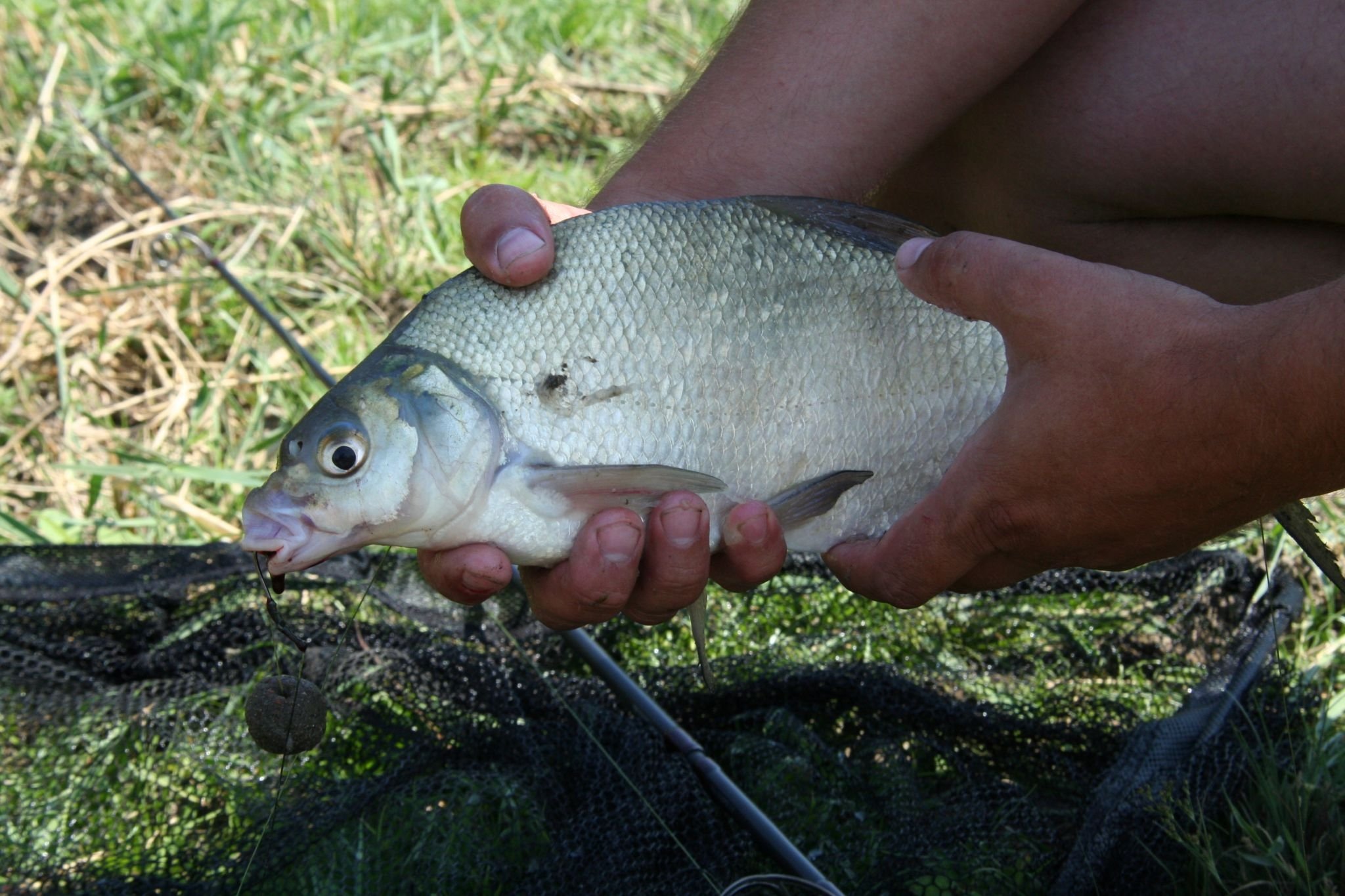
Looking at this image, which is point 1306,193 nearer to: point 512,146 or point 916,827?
point 916,827

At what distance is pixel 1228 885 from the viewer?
75.9 inches

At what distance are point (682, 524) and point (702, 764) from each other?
59 centimetres

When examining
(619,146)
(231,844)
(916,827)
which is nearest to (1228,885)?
(916,827)

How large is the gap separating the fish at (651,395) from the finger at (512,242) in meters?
0.03

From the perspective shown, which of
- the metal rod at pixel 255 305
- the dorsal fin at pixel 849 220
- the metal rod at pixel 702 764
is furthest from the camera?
the metal rod at pixel 255 305

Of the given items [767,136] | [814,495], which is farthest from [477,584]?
[767,136]

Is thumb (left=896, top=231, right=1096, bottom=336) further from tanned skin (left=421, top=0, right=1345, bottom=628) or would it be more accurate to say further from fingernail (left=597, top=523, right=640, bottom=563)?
fingernail (left=597, top=523, right=640, bottom=563)

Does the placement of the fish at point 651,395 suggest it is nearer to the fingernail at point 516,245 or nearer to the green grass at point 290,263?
the fingernail at point 516,245

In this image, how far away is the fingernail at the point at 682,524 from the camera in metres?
1.71

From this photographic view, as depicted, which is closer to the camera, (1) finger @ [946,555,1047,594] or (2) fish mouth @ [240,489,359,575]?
(2) fish mouth @ [240,489,359,575]

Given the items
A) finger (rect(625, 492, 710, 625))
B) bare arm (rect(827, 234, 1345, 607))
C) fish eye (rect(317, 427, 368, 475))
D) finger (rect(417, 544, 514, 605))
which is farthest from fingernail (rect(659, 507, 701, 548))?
fish eye (rect(317, 427, 368, 475))

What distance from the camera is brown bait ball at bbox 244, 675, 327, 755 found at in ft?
5.54

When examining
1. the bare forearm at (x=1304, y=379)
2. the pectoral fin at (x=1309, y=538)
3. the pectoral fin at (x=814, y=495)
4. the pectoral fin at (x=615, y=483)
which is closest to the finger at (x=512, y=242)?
the pectoral fin at (x=615, y=483)

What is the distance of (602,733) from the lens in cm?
216
